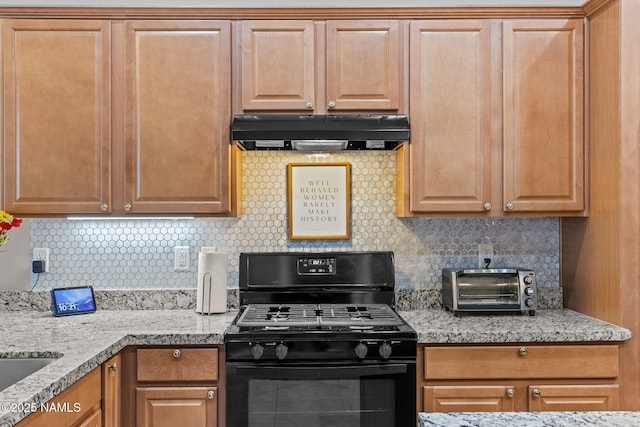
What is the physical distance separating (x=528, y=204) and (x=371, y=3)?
1200 mm

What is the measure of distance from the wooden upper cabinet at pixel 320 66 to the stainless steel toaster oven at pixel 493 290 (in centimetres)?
89

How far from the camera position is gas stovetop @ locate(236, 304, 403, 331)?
2.13m

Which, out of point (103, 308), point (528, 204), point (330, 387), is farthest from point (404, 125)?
point (103, 308)

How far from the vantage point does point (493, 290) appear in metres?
2.46

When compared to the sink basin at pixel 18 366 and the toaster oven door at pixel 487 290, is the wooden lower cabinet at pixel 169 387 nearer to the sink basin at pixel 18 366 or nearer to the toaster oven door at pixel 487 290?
the sink basin at pixel 18 366

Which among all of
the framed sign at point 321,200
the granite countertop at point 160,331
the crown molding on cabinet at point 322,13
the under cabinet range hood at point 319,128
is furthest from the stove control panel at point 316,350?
the crown molding on cabinet at point 322,13

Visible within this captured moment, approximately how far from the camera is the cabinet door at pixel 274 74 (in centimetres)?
239

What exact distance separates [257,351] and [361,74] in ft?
4.36

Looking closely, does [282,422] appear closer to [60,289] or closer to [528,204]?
[60,289]

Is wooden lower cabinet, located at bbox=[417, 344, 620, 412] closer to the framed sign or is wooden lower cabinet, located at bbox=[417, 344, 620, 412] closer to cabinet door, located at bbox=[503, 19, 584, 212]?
cabinet door, located at bbox=[503, 19, 584, 212]

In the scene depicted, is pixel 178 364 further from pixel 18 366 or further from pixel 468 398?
pixel 468 398

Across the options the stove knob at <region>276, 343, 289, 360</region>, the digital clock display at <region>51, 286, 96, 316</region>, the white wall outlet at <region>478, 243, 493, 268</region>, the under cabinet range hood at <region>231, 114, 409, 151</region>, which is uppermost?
the under cabinet range hood at <region>231, 114, 409, 151</region>

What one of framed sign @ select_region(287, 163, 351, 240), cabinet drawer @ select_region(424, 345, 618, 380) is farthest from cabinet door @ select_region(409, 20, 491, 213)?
cabinet drawer @ select_region(424, 345, 618, 380)

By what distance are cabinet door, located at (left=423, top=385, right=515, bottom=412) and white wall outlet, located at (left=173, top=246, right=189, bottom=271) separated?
4.44 feet
